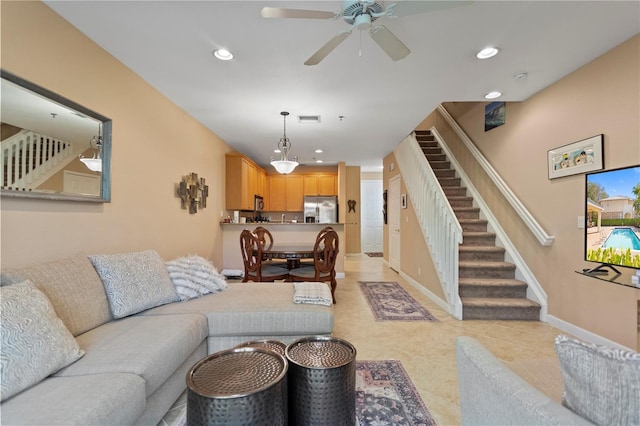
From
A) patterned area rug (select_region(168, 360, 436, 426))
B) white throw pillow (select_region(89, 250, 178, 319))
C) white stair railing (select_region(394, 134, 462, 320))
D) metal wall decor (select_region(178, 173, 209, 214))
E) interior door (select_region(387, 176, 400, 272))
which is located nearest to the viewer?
patterned area rug (select_region(168, 360, 436, 426))

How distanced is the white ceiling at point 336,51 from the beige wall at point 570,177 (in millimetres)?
227

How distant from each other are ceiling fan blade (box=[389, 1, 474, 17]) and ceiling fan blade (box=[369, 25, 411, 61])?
0.10 metres

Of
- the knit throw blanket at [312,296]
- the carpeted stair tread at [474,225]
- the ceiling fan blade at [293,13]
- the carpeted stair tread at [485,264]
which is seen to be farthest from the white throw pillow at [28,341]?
the carpeted stair tread at [474,225]

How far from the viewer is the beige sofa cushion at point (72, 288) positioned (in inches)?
60.1

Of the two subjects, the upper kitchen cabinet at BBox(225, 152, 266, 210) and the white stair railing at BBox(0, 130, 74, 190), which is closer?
the white stair railing at BBox(0, 130, 74, 190)

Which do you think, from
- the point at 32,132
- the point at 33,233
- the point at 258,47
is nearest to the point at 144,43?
the point at 258,47

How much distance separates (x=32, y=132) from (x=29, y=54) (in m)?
0.49

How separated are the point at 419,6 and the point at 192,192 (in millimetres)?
3434

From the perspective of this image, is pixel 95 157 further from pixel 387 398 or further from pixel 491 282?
pixel 491 282

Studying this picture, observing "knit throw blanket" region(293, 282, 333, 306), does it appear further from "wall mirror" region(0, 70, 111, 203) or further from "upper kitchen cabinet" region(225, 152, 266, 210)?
"upper kitchen cabinet" region(225, 152, 266, 210)

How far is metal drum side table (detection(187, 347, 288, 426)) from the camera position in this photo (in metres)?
1.00

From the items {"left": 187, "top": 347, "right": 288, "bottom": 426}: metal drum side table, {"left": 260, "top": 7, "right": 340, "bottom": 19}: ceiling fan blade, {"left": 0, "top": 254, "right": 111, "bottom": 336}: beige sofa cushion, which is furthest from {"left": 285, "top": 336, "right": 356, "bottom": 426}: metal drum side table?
{"left": 260, "top": 7, "right": 340, "bottom": 19}: ceiling fan blade

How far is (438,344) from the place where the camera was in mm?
2623

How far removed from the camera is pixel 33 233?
5.90 feet
